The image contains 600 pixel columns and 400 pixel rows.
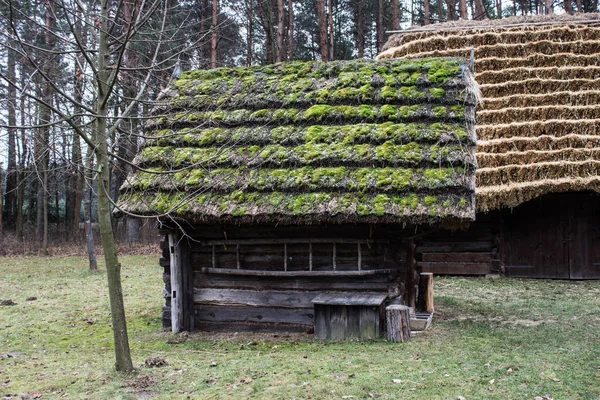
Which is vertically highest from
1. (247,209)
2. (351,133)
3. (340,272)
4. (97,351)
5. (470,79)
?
(470,79)

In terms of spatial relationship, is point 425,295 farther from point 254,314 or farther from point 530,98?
point 530,98

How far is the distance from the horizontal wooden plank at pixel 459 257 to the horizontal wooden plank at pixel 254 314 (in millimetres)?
7113

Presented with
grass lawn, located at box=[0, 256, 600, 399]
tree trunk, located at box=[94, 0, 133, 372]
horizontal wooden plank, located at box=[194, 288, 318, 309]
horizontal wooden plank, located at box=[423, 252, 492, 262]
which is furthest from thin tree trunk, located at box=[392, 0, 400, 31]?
tree trunk, located at box=[94, 0, 133, 372]

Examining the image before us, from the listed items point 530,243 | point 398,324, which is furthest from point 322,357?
point 530,243

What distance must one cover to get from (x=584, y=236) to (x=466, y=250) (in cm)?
286

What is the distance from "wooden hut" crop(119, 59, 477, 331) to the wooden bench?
0.03 metres

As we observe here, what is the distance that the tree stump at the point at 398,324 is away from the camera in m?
7.82

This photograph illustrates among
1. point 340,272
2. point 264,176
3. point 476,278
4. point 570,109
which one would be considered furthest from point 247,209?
point 570,109

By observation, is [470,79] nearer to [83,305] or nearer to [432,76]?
[432,76]

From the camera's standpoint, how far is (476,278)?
14.5 m

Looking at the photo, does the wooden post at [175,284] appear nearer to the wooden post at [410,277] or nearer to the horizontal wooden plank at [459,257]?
the wooden post at [410,277]

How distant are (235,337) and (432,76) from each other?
5.37 m

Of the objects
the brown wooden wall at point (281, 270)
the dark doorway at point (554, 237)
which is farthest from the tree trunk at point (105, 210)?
the dark doorway at point (554, 237)

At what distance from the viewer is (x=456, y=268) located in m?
14.8
